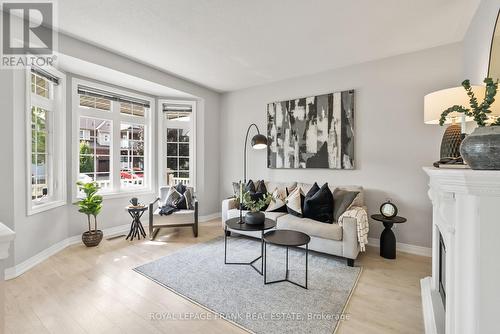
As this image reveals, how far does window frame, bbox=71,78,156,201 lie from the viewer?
11.7 feet

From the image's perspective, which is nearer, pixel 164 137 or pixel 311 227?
pixel 311 227

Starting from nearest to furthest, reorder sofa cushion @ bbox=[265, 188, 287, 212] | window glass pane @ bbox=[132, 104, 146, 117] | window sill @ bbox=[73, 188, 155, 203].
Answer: sofa cushion @ bbox=[265, 188, 287, 212] < window sill @ bbox=[73, 188, 155, 203] < window glass pane @ bbox=[132, 104, 146, 117]

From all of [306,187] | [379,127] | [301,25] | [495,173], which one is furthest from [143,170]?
[495,173]

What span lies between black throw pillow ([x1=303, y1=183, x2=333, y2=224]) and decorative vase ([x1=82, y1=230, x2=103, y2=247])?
3.10m

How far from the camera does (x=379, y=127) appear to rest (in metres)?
3.43

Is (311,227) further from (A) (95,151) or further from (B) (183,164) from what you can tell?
(A) (95,151)

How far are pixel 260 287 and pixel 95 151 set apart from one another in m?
3.53

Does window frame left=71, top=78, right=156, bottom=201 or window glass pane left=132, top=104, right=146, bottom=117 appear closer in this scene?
window frame left=71, top=78, right=156, bottom=201

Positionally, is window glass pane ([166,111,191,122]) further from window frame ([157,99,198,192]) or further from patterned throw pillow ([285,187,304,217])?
patterned throw pillow ([285,187,304,217])

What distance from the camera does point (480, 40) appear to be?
86.4 inches

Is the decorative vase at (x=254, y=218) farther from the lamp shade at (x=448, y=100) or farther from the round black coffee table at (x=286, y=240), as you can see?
the lamp shade at (x=448, y=100)

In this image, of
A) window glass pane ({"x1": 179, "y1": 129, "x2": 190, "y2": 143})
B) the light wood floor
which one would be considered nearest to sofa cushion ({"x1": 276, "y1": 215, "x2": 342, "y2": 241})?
the light wood floor

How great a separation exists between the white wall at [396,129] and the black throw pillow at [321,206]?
0.69 meters

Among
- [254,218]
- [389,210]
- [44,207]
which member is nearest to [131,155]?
[44,207]
